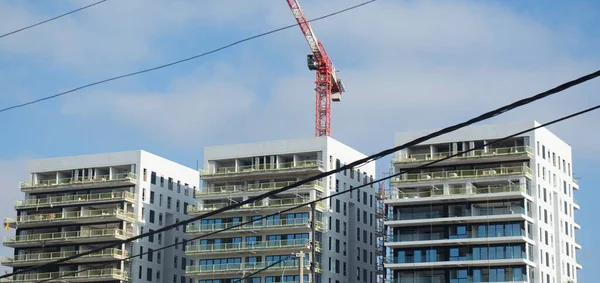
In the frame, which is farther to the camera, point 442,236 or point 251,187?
point 251,187

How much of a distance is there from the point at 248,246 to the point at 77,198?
25.7m

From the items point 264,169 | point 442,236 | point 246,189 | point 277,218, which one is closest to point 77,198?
point 246,189

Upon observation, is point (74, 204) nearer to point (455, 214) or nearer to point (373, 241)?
point (373, 241)

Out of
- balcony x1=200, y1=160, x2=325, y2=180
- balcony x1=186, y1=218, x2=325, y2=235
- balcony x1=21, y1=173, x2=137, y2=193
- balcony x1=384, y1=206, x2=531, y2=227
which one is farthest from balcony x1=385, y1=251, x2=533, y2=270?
balcony x1=21, y1=173, x2=137, y2=193

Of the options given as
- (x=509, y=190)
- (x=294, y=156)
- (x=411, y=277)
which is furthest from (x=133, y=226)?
(x=509, y=190)

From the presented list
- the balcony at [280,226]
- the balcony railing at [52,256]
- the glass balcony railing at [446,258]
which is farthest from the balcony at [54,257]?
the glass balcony railing at [446,258]

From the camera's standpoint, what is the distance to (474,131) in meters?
126

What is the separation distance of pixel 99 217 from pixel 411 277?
41923 mm

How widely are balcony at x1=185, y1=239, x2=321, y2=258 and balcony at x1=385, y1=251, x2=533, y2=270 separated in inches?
412

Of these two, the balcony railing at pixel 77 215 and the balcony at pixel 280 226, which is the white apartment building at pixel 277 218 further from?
the balcony railing at pixel 77 215

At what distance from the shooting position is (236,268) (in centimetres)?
13275

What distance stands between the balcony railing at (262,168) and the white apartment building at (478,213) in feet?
36.0

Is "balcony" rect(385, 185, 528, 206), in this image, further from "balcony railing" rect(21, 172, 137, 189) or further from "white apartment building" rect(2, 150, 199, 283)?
"balcony railing" rect(21, 172, 137, 189)

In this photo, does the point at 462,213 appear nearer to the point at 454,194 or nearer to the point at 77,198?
the point at 454,194
